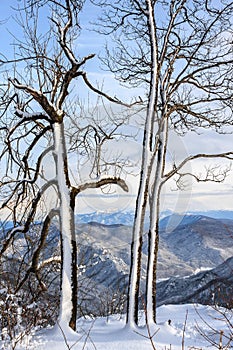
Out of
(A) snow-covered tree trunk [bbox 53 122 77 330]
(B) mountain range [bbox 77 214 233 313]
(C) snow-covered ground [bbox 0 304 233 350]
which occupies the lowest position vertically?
(B) mountain range [bbox 77 214 233 313]

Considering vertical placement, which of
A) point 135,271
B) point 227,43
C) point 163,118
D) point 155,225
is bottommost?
point 135,271

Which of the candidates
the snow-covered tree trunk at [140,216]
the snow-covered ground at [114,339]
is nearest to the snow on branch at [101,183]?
the snow-covered tree trunk at [140,216]

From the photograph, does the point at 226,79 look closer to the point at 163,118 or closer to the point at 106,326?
the point at 163,118

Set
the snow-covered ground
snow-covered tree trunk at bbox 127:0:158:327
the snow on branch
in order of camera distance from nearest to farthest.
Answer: the snow-covered ground → snow-covered tree trunk at bbox 127:0:158:327 → the snow on branch

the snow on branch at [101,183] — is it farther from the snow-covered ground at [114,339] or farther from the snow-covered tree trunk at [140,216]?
the snow-covered ground at [114,339]

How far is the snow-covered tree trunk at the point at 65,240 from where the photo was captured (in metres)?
6.86

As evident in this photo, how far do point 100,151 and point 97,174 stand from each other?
0.57 m

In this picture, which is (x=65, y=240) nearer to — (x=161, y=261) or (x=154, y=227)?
(x=154, y=227)

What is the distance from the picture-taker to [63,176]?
722 cm

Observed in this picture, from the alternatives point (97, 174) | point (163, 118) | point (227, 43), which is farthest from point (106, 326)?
point (227, 43)

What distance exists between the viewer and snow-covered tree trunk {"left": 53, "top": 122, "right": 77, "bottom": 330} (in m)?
6.86

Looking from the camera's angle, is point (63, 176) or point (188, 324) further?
point (188, 324)

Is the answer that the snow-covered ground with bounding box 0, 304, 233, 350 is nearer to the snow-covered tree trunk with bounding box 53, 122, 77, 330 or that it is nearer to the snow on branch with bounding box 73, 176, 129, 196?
the snow-covered tree trunk with bounding box 53, 122, 77, 330

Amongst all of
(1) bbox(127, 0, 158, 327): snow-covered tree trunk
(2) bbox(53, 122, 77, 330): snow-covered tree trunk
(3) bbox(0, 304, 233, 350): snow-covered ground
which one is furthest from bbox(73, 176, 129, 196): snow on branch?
(3) bbox(0, 304, 233, 350): snow-covered ground
